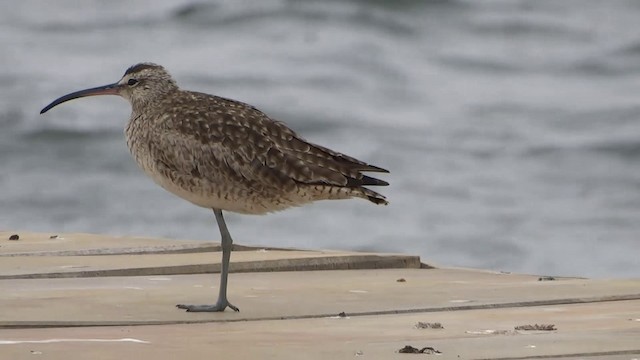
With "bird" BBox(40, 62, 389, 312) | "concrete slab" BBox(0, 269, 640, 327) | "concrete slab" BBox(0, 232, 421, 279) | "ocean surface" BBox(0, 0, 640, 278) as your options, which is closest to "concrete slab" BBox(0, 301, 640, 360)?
"concrete slab" BBox(0, 269, 640, 327)

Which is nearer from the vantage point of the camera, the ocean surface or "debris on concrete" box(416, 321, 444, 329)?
"debris on concrete" box(416, 321, 444, 329)

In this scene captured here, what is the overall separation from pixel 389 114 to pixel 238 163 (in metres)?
14.7

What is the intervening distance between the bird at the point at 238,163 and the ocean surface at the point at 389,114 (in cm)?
690

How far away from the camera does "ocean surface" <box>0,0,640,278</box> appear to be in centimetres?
1709

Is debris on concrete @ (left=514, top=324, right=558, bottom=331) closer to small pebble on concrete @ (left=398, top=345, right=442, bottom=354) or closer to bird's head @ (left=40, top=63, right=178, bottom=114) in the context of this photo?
small pebble on concrete @ (left=398, top=345, right=442, bottom=354)

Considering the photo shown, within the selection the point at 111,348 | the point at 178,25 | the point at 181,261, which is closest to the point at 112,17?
the point at 178,25

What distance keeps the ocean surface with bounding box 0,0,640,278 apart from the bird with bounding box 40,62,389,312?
6.90 metres

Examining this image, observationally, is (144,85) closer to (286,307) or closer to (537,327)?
(286,307)

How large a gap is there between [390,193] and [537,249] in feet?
8.17

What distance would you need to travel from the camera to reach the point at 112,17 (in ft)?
89.3

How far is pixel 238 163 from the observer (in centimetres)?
730

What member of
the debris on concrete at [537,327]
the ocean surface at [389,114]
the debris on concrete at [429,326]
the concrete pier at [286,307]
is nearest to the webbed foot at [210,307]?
the concrete pier at [286,307]

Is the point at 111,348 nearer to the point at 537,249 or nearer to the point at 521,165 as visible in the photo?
the point at 537,249

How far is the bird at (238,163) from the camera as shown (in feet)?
24.0
